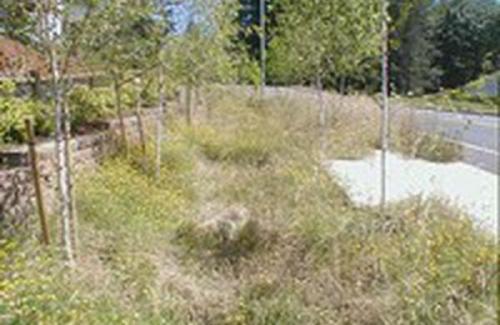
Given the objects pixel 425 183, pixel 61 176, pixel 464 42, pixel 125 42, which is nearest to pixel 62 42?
pixel 61 176

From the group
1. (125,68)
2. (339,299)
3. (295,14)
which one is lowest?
(339,299)

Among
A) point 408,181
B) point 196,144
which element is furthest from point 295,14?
point 408,181

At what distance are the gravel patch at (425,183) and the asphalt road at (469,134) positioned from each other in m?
0.66

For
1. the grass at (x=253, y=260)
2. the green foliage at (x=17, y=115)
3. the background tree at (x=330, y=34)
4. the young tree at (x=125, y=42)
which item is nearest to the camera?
the grass at (x=253, y=260)

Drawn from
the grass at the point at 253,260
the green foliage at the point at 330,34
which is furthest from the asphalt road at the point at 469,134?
the grass at the point at 253,260

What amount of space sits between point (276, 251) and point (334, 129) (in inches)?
300

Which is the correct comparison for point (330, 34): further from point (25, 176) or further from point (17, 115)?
point (25, 176)

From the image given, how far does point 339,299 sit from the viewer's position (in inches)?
211

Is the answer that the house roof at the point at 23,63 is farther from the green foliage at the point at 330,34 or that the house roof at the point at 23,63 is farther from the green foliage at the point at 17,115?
the green foliage at the point at 330,34

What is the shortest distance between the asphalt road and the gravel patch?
66 centimetres

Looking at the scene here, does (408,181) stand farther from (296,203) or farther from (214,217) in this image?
(214,217)

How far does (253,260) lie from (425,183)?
380 cm

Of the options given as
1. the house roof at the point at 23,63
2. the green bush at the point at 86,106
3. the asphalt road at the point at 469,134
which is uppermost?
the house roof at the point at 23,63

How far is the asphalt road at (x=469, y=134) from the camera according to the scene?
12.1m
